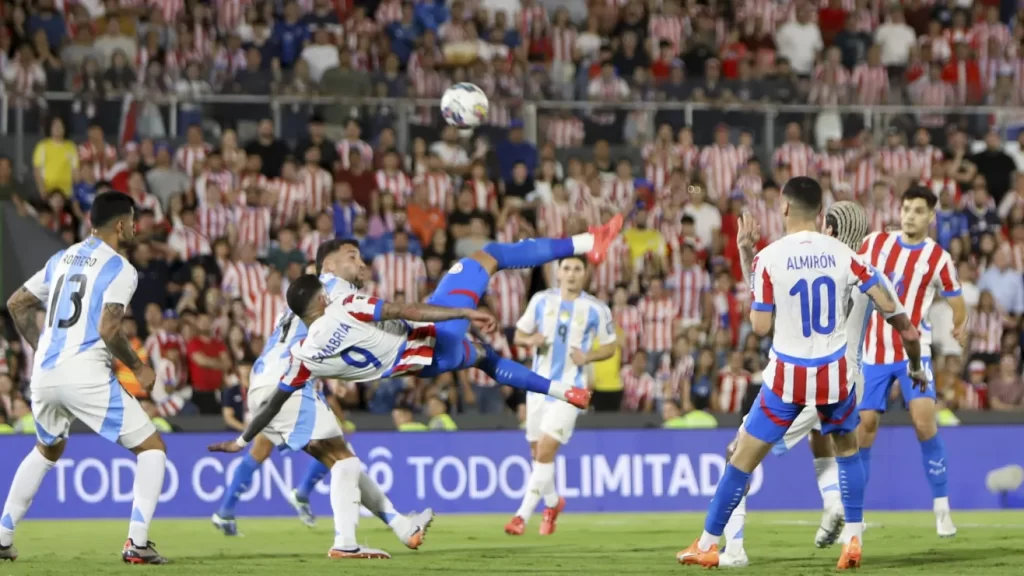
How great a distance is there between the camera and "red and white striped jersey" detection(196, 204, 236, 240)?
20.9 m

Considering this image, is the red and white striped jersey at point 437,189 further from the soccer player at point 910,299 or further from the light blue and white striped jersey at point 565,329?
the soccer player at point 910,299

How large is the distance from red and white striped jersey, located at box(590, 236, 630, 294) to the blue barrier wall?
363 cm

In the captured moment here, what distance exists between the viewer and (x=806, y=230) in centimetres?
995

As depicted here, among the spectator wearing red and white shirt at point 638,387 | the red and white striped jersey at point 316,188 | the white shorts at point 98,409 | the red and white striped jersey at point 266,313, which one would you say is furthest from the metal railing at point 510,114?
the white shorts at point 98,409

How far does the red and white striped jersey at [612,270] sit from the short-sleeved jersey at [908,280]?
844cm

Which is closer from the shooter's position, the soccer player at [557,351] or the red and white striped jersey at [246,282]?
the soccer player at [557,351]

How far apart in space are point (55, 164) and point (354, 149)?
366 centimetres

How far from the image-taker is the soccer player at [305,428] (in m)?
11.9

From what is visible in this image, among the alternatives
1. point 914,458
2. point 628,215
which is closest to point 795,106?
point 628,215

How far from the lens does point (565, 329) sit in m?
15.1

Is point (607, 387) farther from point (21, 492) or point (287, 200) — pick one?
point (21, 492)

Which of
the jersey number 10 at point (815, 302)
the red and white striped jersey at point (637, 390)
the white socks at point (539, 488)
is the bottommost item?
the red and white striped jersey at point (637, 390)

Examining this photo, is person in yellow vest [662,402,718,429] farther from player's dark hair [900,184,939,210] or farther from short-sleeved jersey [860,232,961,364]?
player's dark hair [900,184,939,210]

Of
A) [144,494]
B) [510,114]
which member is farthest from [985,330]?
[144,494]
